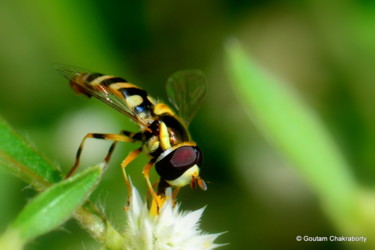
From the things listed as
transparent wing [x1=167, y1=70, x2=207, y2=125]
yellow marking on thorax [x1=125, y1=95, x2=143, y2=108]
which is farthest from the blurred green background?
yellow marking on thorax [x1=125, y1=95, x2=143, y2=108]

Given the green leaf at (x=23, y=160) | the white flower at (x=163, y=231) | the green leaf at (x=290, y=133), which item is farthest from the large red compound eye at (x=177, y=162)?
the green leaf at (x=290, y=133)

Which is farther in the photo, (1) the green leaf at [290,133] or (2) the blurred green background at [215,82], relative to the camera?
(2) the blurred green background at [215,82]

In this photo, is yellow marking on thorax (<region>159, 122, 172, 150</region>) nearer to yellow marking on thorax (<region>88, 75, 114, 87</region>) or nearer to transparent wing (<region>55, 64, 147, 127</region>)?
transparent wing (<region>55, 64, 147, 127</region>)

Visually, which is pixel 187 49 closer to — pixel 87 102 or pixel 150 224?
pixel 87 102

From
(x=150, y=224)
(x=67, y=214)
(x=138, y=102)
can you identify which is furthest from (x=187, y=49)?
(x=67, y=214)

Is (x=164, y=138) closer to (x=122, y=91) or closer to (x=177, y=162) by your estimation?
(x=177, y=162)

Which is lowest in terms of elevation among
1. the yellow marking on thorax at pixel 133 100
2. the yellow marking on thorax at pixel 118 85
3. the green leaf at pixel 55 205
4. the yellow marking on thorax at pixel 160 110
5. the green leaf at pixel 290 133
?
the green leaf at pixel 290 133

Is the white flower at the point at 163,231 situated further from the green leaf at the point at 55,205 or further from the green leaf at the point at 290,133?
the green leaf at the point at 290,133
